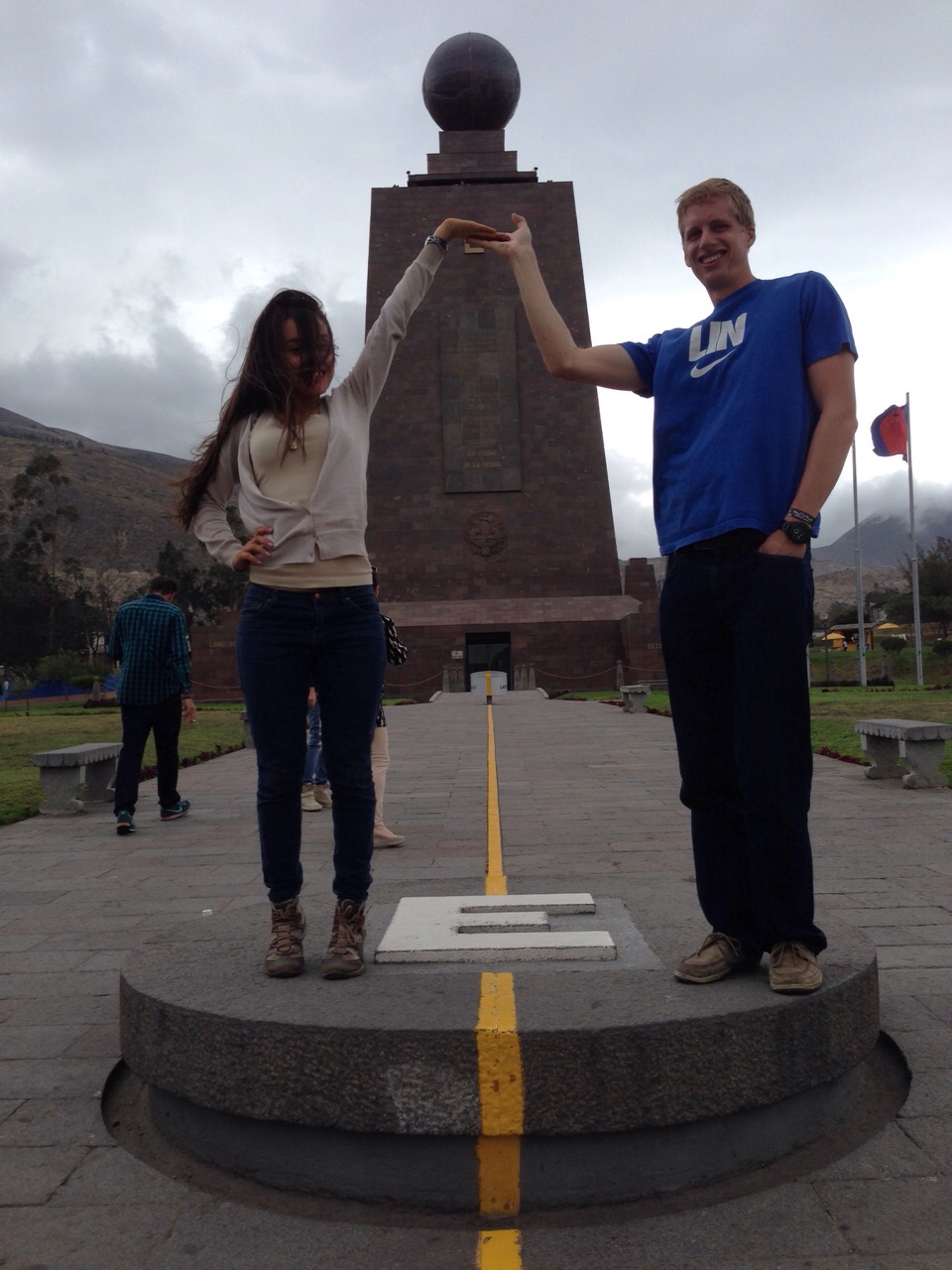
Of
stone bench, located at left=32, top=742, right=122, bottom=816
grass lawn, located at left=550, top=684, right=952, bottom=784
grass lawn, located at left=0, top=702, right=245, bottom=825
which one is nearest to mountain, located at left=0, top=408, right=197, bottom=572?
grass lawn, located at left=0, top=702, right=245, bottom=825

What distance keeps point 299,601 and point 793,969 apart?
1472 mm

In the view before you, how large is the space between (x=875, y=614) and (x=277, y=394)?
324 feet

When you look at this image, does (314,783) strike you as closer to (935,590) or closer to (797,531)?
(797,531)

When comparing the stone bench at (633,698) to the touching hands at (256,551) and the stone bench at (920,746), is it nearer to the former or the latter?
the stone bench at (920,746)

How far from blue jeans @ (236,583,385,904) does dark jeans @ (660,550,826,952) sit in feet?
2.68

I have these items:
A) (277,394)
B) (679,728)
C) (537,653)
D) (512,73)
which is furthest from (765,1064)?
(512,73)

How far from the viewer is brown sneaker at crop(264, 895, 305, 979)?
267 centimetres

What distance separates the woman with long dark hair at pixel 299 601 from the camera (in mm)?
2826

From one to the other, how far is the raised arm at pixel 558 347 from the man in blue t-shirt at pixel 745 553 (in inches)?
0.7

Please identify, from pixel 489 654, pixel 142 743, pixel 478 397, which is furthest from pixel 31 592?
pixel 142 743

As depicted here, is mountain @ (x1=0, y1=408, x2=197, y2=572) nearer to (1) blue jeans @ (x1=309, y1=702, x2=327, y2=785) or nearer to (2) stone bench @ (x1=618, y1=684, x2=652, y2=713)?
(2) stone bench @ (x1=618, y1=684, x2=652, y2=713)

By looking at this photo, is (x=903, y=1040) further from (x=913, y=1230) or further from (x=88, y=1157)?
(x=88, y=1157)

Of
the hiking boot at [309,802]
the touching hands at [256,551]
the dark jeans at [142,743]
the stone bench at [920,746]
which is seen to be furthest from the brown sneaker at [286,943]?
the stone bench at [920,746]

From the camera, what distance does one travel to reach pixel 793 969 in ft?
8.05
